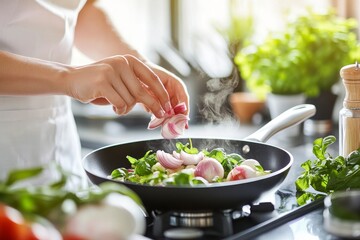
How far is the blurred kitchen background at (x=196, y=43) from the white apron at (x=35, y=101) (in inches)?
36.4

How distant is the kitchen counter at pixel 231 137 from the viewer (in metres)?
1.05

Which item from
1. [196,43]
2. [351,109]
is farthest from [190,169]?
[196,43]

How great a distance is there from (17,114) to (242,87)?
5.72 feet

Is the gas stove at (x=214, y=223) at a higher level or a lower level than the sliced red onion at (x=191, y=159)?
lower

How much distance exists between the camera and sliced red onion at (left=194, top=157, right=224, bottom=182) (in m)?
1.13

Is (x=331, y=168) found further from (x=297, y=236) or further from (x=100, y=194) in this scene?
(x=100, y=194)

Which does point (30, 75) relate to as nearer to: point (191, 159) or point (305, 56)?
point (191, 159)

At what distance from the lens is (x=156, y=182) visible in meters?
1.07

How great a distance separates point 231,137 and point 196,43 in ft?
4.16

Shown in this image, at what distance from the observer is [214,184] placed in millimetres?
993

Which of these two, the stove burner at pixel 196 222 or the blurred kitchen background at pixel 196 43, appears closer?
the stove burner at pixel 196 222

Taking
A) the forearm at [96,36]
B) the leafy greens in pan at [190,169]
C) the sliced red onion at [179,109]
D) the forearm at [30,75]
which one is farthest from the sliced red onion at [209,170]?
the forearm at [96,36]

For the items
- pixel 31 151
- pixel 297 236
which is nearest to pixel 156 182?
pixel 297 236

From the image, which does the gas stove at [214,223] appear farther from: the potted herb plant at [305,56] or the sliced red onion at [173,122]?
the potted herb plant at [305,56]
